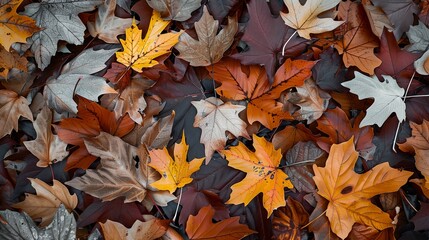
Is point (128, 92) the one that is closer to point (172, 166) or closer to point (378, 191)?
point (172, 166)

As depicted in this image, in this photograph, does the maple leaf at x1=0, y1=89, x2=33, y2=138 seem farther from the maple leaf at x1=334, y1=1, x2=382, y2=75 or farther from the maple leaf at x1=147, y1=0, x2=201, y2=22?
the maple leaf at x1=334, y1=1, x2=382, y2=75

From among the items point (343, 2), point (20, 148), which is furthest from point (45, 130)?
point (343, 2)

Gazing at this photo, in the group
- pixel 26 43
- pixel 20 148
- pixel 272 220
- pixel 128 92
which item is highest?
pixel 26 43

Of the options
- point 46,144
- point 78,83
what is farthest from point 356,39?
point 46,144

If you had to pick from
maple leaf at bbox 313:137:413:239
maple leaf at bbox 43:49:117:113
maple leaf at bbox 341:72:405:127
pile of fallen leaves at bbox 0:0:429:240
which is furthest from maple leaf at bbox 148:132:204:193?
maple leaf at bbox 341:72:405:127

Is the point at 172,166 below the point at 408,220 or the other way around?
the other way around

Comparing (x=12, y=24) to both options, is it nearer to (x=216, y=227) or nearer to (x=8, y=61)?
(x=8, y=61)
